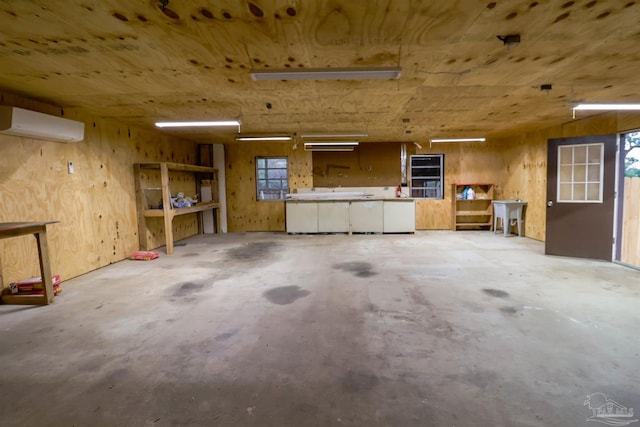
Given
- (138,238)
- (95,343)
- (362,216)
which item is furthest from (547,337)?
(138,238)

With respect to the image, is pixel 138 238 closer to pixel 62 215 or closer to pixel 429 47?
pixel 62 215

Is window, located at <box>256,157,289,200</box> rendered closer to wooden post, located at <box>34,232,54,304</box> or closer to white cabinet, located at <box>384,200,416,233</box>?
white cabinet, located at <box>384,200,416,233</box>

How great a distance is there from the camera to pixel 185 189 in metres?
7.49

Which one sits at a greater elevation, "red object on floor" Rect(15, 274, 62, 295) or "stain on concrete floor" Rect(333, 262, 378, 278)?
"red object on floor" Rect(15, 274, 62, 295)

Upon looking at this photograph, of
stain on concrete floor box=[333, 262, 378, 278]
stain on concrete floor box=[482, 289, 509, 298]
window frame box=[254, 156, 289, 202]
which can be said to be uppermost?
window frame box=[254, 156, 289, 202]

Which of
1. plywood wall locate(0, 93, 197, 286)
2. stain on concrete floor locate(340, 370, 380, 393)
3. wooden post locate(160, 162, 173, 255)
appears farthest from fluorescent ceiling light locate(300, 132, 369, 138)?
stain on concrete floor locate(340, 370, 380, 393)

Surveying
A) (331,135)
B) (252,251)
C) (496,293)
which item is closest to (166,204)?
(252,251)

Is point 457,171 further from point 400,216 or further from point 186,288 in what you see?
point 186,288

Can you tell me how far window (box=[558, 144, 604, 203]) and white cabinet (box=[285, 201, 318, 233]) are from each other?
479 cm

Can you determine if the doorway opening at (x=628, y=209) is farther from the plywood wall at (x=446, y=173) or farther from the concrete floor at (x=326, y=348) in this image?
the plywood wall at (x=446, y=173)

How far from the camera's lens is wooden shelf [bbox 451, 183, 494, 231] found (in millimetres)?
7875

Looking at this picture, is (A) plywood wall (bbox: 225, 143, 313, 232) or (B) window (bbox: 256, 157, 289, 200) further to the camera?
(B) window (bbox: 256, 157, 289, 200)

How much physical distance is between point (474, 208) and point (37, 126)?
8.63 meters

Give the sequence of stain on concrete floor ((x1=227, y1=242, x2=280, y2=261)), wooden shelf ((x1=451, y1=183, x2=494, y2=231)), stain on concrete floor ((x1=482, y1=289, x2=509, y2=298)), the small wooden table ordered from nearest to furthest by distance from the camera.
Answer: the small wooden table, stain on concrete floor ((x1=482, y1=289, x2=509, y2=298)), stain on concrete floor ((x1=227, y1=242, x2=280, y2=261)), wooden shelf ((x1=451, y1=183, x2=494, y2=231))
